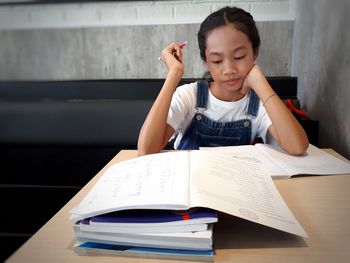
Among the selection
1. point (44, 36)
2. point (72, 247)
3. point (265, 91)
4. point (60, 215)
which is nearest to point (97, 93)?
point (44, 36)

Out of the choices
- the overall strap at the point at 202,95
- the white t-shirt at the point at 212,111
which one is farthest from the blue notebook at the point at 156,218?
the overall strap at the point at 202,95

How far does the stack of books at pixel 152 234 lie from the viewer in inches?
16.6

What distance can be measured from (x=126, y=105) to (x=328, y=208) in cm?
111

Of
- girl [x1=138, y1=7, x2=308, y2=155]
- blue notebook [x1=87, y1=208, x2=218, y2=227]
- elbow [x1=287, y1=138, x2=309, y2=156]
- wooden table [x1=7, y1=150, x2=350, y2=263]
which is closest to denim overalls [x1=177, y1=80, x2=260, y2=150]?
girl [x1=138, y1=7, x2=308, y2=155]

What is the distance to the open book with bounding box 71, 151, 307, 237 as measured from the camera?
1.46 ft

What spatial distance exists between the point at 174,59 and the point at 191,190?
72cm

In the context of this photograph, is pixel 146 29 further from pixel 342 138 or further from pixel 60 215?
pixel 60 215

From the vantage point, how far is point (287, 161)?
0.82 metres

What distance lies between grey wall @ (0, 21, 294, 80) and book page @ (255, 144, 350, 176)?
2.86 feet

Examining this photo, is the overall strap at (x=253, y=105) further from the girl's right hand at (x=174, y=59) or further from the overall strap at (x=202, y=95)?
the girl's right hand at (x=174, y=59)

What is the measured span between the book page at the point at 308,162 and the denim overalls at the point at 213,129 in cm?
19

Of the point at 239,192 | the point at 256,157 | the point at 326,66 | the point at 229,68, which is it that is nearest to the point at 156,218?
the point at 239,192

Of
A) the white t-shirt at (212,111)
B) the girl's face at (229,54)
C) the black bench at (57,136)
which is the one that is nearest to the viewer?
the girl's face at (229,54)

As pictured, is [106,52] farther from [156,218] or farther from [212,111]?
[156,218]
